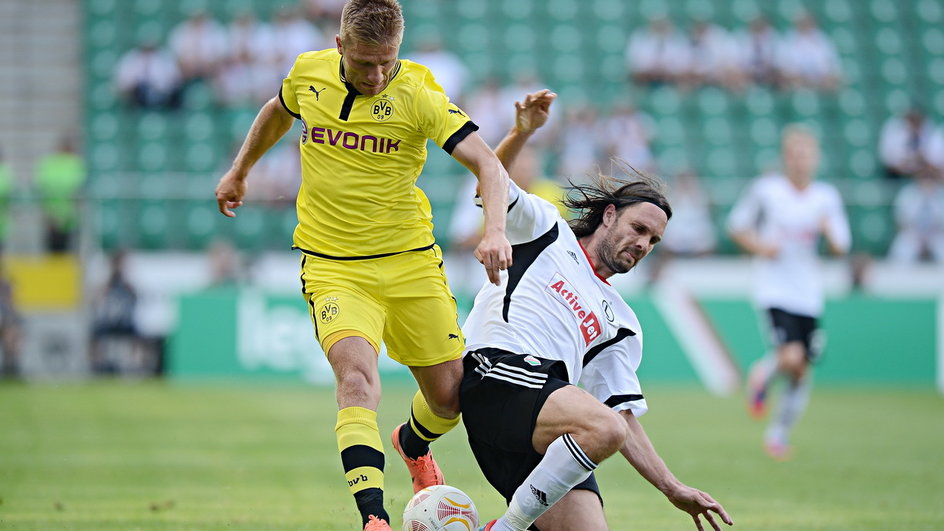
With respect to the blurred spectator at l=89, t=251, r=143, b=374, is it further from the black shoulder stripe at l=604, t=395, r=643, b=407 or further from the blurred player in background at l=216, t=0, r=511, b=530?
the black shoulder stripe at l=604, t=395, r=643, b=407

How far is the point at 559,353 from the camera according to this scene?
5.59 m

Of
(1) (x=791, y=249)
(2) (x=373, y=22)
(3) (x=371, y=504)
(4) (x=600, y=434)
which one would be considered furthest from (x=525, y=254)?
(1) (x=791, y=249)

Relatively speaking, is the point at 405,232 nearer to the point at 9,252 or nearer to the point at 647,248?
the point at 647,248

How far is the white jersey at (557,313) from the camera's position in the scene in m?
5.59

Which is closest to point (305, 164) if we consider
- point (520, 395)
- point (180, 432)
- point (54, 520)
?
point (520, 395)

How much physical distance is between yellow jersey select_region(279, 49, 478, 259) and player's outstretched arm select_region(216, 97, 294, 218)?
0.33 feet

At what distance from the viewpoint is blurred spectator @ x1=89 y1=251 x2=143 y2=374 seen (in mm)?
15312

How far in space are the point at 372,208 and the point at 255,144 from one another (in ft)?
2.48

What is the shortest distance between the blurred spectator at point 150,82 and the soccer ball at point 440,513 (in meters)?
14.7

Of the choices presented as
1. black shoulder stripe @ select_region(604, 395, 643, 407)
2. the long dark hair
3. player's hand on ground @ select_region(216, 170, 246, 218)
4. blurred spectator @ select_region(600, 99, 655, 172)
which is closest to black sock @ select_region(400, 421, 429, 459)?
black shoulder stripe @ select_region(604, 395, 643, 407)

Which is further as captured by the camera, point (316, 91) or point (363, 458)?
point (316, 91)

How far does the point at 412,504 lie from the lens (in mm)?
5590

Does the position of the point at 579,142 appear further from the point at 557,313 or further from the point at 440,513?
the point at 440,513

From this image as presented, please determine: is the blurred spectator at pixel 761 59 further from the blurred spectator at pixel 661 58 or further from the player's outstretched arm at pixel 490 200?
the player's outstretched arm at pixel 490 200
